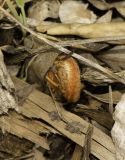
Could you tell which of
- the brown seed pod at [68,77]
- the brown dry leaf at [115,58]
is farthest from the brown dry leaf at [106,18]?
the brown seed pod at [68,77]

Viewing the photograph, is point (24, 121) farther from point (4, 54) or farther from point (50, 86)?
point (4, 54)

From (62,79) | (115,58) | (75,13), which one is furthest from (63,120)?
(75,13)

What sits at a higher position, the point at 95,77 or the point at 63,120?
the point at 95,77

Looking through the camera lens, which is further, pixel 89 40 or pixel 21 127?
pixel 21 127

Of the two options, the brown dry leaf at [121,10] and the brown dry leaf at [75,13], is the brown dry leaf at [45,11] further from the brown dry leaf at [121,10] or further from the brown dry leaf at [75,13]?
the brown dry leaf at [121,10]

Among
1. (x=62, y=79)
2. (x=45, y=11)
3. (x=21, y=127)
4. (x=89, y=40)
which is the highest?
(x=45, y=11)

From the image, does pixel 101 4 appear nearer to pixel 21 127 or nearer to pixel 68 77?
pixel 68 77

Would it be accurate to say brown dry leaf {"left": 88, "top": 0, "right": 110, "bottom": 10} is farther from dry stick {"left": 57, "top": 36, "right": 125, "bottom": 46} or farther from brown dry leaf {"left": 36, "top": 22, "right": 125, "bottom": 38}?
dry stick {"left": 57, "top": 36, "right": 125, "bottom": 46}

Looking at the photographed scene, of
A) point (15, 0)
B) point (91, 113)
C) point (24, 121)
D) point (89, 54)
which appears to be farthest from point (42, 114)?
point (15, 0)
